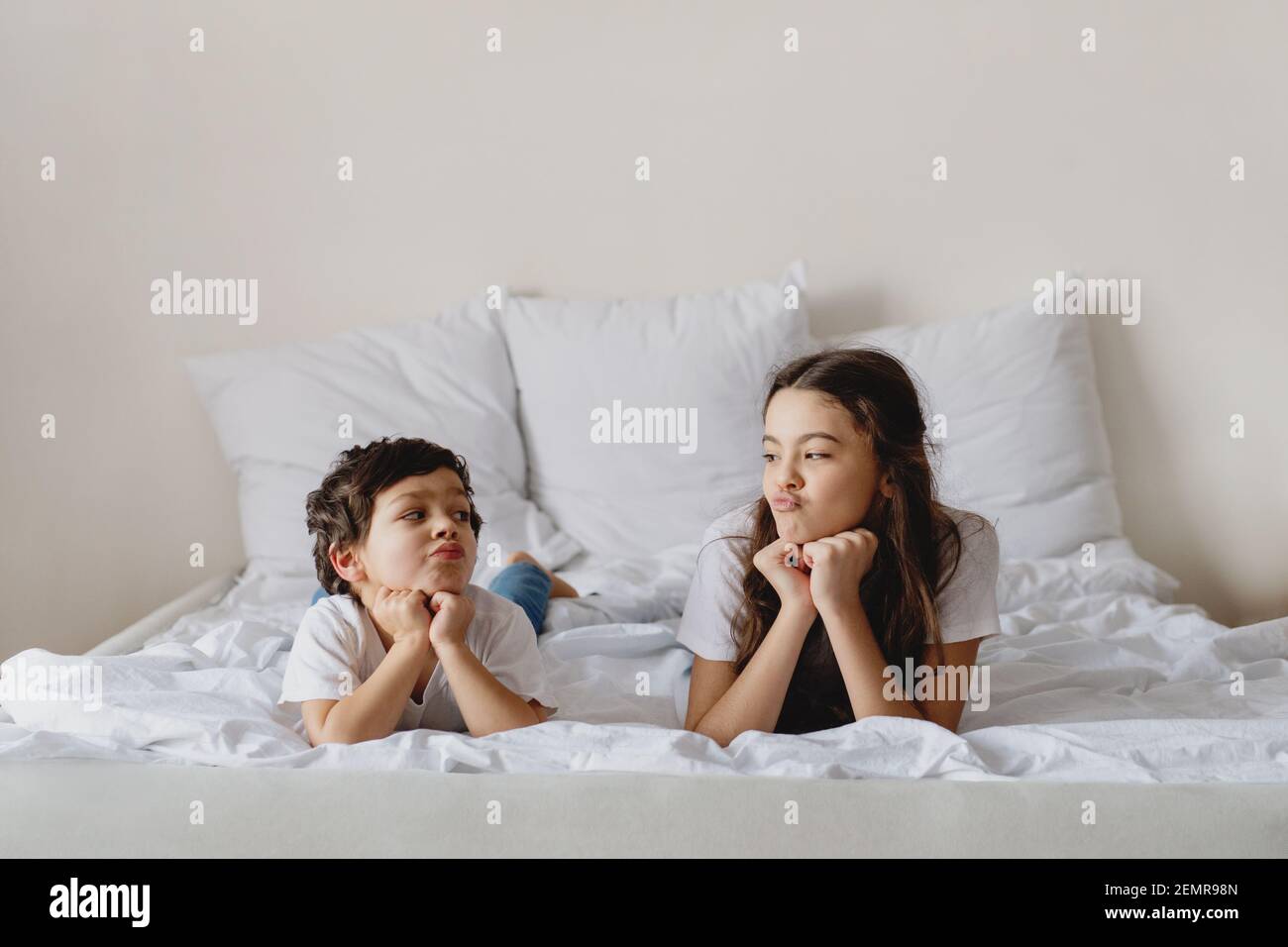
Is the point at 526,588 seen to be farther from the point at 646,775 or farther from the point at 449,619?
the point at 646,775

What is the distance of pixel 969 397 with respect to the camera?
7.65 feet

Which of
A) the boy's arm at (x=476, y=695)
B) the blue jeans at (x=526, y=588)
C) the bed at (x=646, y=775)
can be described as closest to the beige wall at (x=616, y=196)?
the blue jeans at (x=526, y=588)

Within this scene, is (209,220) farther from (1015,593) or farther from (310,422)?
(1015,593)

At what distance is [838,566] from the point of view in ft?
4.20

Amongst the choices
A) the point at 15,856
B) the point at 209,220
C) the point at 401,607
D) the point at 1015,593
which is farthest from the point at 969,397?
the point at 15,856

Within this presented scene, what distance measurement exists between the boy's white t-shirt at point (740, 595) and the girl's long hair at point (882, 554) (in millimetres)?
14

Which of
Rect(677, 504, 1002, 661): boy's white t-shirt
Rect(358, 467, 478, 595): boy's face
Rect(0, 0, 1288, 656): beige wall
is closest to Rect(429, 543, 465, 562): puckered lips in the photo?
Rect(358, 467, 478, 595): boy's face

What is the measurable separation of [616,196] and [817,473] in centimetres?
139

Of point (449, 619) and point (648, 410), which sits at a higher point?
point (648, 410)

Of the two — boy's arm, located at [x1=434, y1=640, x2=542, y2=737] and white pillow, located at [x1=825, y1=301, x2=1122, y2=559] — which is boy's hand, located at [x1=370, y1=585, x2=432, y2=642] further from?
white pillow, located at [x1=825, y1=301, x2=1122, y2=559]

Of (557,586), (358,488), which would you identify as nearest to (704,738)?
(358,488)

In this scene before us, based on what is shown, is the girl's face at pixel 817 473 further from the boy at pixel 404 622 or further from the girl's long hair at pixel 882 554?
the boy at pixel 404 622

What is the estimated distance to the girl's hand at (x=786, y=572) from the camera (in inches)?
50.9

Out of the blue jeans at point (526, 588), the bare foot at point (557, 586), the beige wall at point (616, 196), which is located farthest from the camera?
the beige wall at point (616, 196)
